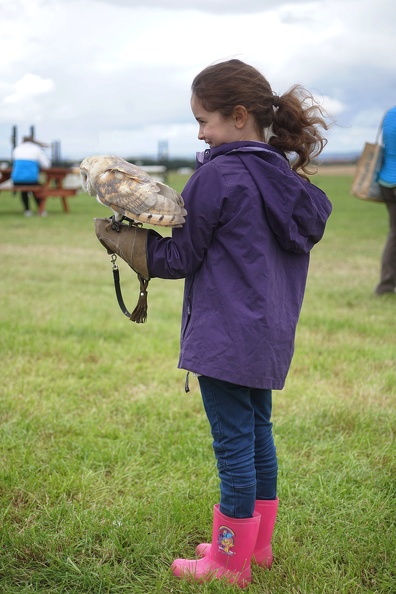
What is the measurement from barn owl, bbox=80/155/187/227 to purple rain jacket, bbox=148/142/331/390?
2.2 inches

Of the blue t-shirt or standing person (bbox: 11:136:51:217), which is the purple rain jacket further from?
standing person (bbox: 11:136:51:217)

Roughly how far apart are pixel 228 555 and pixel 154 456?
958 millimetres

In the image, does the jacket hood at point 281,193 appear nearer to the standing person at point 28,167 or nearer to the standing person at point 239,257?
the standing person at point 239,257

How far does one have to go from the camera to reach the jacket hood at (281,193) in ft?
6.57

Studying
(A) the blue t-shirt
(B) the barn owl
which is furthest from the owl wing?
(A) the blue t-shirt

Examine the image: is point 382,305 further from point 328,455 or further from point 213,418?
point 213,418

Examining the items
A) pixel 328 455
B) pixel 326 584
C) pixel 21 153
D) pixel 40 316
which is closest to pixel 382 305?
pixel 40 316

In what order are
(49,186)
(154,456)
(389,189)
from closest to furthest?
(154,456) → (389,189) → (49,186)

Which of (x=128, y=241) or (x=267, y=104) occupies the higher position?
(x=267, y=104)

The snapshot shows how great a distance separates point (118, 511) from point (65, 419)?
0.95m

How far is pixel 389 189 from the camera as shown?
6.68m

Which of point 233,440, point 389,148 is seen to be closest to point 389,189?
point 389,148

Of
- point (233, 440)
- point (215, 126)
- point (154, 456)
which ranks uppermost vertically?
point (215, 126)

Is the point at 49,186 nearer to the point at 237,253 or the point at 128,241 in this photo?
the point at 128,241
